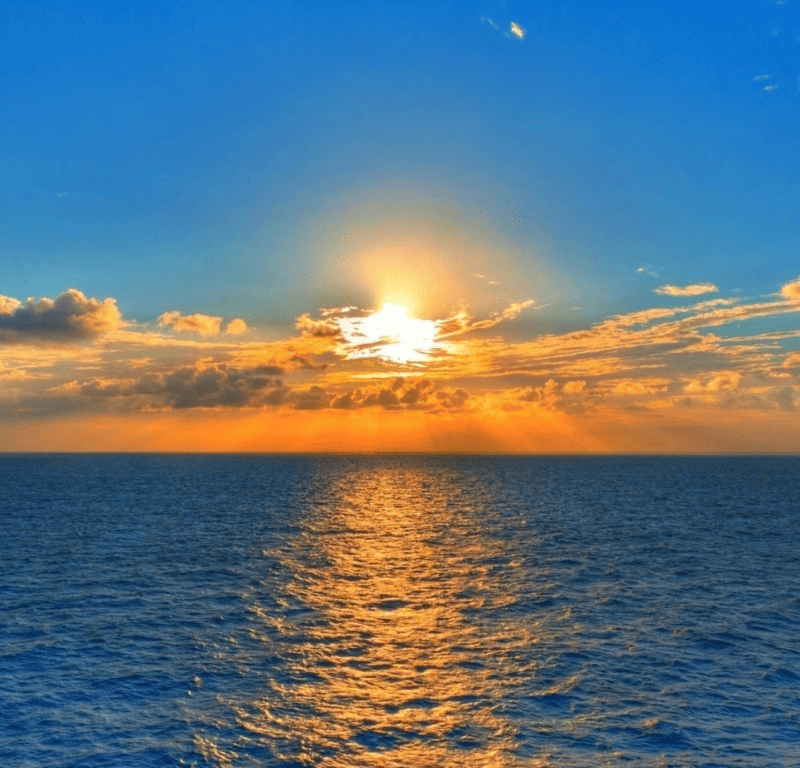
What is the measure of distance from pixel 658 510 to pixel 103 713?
355ft

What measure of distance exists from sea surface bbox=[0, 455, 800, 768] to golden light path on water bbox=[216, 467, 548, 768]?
0.16 metres

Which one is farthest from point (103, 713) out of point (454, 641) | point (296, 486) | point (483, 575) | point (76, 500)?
point (296, 486)

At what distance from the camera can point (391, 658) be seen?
4050 centimetres

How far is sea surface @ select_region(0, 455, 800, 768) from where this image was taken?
97.7ft

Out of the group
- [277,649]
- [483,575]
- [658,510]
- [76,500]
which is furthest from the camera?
[76,500]

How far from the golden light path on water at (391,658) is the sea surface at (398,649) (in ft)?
Answer: 0.51

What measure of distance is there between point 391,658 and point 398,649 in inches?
66.1

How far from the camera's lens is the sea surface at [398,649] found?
29781 mm

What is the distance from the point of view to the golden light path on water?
1178 inches

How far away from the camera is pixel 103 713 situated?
3231 centimetres

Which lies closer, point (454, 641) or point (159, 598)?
point (454, 641)

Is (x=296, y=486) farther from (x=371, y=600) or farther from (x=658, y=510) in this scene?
(x=371, y=600)

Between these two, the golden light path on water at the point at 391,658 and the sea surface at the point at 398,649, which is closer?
the sea surface at the point at 398,649

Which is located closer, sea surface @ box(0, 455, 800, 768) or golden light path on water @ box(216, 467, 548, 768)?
sea surface @ box(0, 455, 800, 768)
